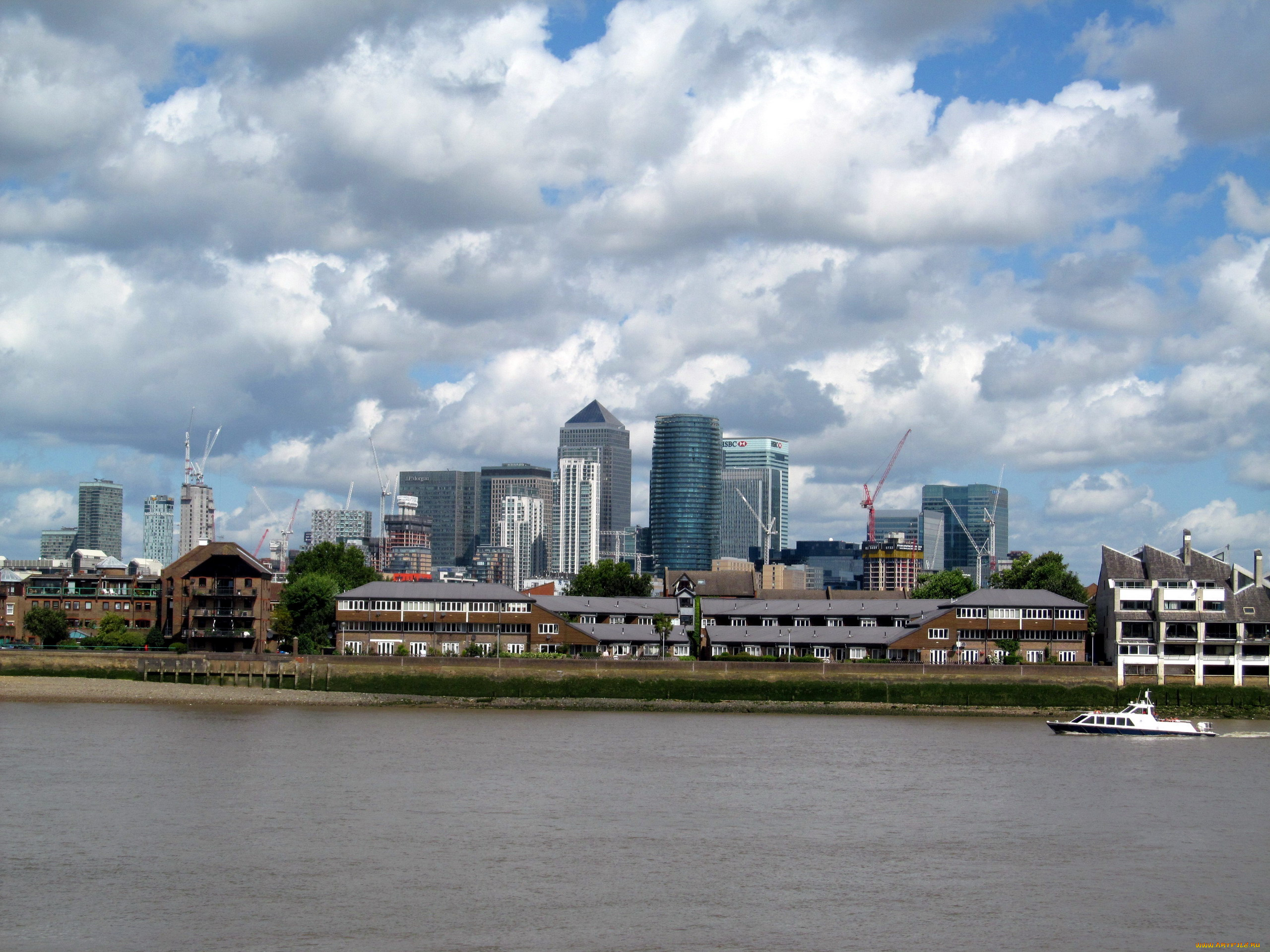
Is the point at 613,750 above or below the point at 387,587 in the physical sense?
below

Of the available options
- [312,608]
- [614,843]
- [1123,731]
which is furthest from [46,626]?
[614,843]

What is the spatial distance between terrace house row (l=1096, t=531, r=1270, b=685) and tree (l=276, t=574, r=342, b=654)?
252ft

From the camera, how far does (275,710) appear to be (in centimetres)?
10325

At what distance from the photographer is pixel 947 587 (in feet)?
574

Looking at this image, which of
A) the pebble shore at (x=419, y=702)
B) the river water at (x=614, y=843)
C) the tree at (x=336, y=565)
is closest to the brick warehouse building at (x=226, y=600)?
the tree at (x=336, y=565)

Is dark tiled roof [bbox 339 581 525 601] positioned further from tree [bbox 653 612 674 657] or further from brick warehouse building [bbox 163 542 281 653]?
tree [bbox 653 612 674 657]

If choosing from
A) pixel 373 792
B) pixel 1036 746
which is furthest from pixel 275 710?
pixel 1036 746

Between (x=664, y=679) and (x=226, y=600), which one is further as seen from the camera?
(x=226, y=600)

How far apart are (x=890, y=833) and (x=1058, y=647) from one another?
266 ft

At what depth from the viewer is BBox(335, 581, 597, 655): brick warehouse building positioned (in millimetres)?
130750

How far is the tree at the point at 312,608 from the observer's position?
137250 millimetres

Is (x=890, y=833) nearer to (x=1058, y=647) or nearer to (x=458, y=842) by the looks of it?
(x=458, y=842)

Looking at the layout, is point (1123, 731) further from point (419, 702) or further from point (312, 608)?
point (312, 608)

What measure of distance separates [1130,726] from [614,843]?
196 ft
